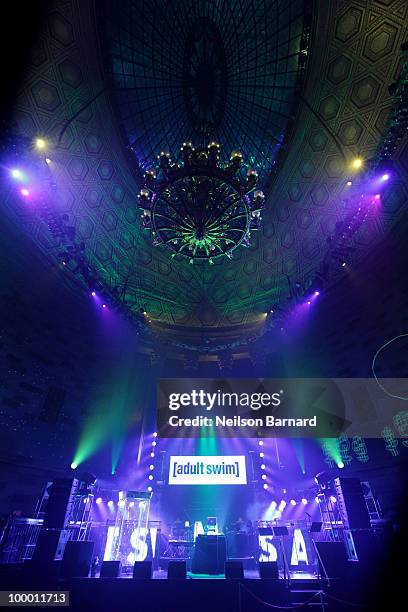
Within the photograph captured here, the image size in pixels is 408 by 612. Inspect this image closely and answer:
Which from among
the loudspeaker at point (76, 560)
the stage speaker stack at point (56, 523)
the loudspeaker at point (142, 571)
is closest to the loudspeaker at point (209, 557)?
the loudspeaker at point (142, 571)

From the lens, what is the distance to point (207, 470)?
1446 centimetres

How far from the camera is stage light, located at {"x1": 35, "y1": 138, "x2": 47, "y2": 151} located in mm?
11025

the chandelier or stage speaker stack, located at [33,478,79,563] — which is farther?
the chandelier

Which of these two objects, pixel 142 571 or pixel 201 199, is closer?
pixel 142 571

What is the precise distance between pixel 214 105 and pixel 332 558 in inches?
649

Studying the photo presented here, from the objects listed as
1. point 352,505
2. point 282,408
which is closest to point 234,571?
point 352,505

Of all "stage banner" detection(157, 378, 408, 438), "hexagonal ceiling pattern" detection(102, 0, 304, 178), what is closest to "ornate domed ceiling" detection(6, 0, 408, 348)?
"hexagonal ceiling pattern" detection(102, 0, 304, 178)

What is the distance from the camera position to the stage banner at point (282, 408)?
33.3ft

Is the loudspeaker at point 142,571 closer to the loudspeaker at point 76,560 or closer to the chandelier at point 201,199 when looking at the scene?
the loudspeaker at point 76,560

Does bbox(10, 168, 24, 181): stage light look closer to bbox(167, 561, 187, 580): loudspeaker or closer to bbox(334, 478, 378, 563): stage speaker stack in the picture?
bbox(167, 561, 187, 580): loudspeaker

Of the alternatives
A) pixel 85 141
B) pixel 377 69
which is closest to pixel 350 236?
pixel 377 69

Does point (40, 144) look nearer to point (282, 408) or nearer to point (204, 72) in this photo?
point (204, 72)

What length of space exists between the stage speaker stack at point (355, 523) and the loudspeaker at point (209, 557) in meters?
3.13

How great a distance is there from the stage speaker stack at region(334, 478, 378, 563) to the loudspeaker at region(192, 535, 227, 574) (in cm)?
313
